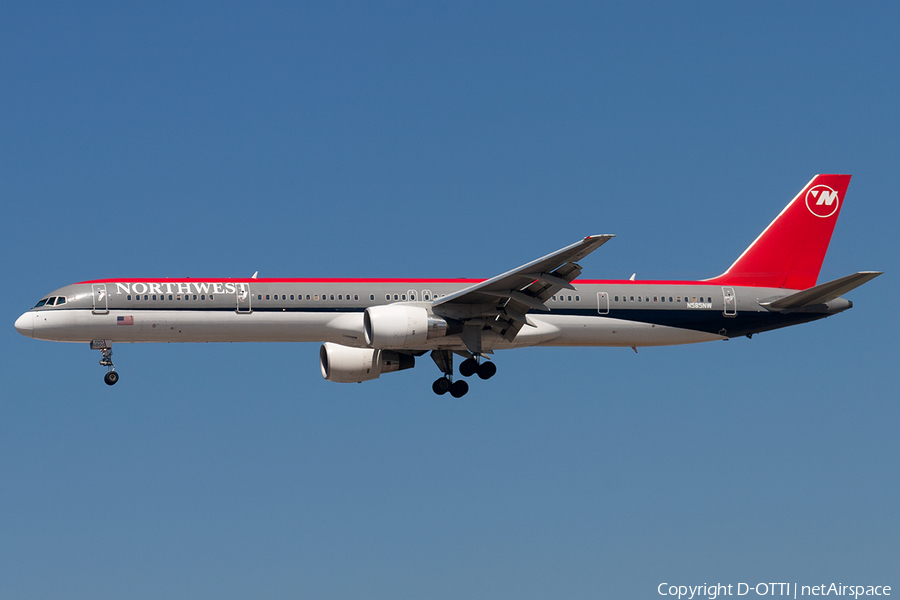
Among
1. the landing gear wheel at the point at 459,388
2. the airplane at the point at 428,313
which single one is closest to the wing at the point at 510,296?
the airplane at the point at 428,313

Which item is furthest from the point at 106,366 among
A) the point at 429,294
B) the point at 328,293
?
the point at 429,294

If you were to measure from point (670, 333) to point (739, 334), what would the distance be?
334 cm

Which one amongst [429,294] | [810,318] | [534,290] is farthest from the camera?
[810,318]

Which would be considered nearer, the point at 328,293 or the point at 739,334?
the point at 328,293

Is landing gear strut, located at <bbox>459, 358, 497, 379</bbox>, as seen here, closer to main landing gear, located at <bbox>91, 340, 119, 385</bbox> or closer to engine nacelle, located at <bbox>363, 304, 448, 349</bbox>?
engine nacelle, located at <bbox>363, 304, 448, 349</bbox>

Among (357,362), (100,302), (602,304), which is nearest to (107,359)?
(100,302)

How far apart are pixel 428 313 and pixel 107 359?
38.8ft

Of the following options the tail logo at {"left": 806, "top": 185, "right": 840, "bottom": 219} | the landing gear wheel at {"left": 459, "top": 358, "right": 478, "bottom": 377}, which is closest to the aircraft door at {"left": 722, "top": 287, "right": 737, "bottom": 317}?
the tail logo at {"left": 806, "top": 185, "right": 840, "bottom": 219}

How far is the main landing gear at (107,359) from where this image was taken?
1711 inches

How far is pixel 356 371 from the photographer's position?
47188mm

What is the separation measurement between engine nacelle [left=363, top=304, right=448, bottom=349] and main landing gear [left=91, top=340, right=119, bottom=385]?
935cm

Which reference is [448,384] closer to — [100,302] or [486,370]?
[486,370]

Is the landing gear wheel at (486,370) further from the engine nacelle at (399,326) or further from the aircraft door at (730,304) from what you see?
the aircraft door at (730,304)

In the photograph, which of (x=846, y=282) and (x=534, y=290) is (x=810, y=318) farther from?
(x=534, y=290)
